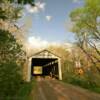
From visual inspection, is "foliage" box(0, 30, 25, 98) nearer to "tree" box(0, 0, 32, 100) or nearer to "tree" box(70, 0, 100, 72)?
"tree" box(0, 0, 32, 100)

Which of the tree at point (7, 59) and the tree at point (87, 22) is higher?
the tree at point (87, 22)

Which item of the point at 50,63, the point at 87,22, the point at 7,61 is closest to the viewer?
the point at 7,61

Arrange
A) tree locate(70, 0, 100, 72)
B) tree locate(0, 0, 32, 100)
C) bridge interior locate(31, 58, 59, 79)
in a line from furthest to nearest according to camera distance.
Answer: bridge interior locate(31, 58, 59, 79), tree locate(70, 0, 100, 72), tree locate(0, 0, 32, 100)

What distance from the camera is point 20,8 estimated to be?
20438 millimetres

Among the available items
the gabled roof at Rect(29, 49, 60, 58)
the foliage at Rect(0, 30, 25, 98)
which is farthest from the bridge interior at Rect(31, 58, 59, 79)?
the foliage at Rect(0, 30, 25, 98)

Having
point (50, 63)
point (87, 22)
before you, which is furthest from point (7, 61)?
point (50, 63)

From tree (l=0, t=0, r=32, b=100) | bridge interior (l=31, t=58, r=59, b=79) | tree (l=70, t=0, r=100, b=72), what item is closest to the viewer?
tree (l=0, t=0, r=32, b=100)

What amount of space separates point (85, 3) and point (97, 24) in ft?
13.5

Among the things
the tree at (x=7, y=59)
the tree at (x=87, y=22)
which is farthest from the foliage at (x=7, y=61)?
the tree at (x=87, y=22)

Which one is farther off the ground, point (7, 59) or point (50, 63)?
A: point (50, 63)

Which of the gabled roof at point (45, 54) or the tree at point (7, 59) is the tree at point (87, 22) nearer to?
the gabled roof at point (45, 54)

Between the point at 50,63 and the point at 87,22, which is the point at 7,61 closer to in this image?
the point at 87,22

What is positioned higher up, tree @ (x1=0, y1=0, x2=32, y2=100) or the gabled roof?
the gabled roof

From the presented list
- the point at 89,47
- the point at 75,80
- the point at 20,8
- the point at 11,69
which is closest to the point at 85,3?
the point at 89,47
